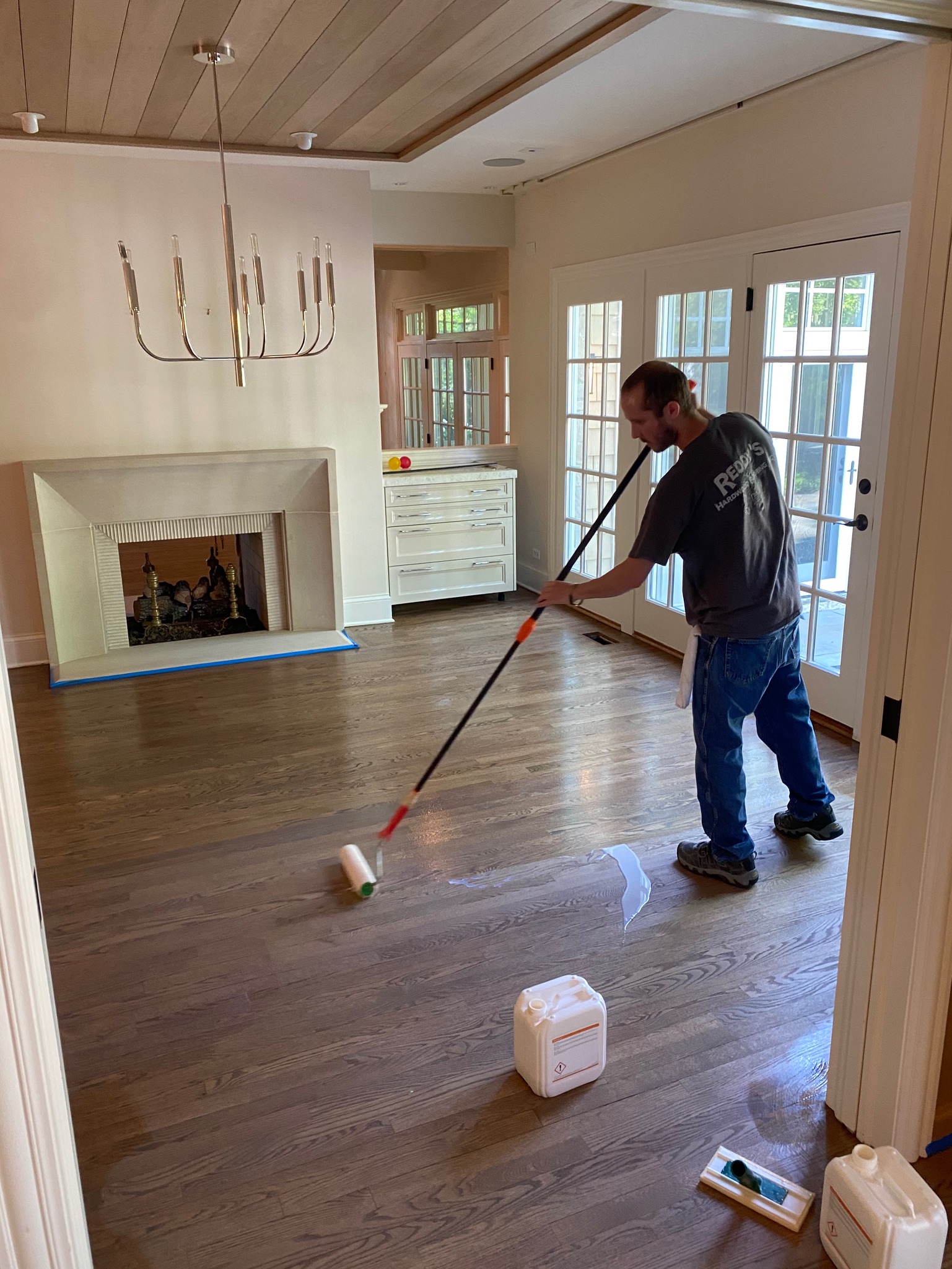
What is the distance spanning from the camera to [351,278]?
5.20 metres

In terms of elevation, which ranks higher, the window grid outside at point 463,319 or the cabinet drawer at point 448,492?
the window grid outside at point 463,319

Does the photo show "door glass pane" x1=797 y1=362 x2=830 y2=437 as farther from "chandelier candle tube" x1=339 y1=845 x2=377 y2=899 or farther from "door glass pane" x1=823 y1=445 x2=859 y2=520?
"chandelier candle tube" x1=339 y1=845 x2=377 y2=899

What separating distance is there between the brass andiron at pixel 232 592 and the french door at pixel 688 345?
91.9 inches

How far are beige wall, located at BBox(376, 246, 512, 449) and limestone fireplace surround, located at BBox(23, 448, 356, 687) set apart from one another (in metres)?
2.14

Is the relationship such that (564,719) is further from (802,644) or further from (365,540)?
(365,540)

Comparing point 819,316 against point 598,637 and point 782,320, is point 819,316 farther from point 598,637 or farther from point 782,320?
point 598,637

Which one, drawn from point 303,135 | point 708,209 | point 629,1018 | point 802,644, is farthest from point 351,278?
point 629,1018

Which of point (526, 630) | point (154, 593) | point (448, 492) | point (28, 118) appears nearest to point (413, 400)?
point (448, 492)

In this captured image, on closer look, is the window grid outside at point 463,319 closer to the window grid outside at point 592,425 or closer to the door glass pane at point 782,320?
the window grid outside at point 592,425

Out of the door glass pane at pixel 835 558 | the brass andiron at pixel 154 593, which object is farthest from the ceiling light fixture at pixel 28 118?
the door glass pane at pixel 835 558

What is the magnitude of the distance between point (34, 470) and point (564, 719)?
282 centimetres

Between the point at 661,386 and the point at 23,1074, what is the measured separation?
7.20 feet

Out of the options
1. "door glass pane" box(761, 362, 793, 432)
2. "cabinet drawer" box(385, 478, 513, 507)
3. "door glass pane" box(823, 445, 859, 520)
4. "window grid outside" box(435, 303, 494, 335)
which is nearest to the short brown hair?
"door glass pane" box(823, 445, 859, 520)

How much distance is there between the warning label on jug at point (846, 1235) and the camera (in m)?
1.56
